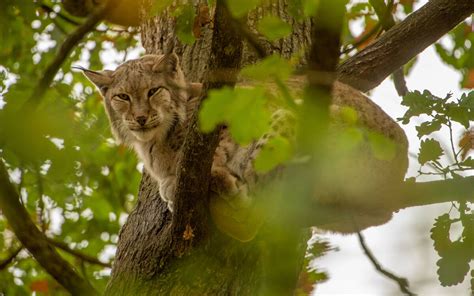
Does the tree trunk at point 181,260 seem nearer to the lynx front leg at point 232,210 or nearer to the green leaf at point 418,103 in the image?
the lynx front leg at point 232,210

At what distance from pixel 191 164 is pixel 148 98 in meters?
2.01

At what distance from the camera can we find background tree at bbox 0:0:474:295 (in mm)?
2896

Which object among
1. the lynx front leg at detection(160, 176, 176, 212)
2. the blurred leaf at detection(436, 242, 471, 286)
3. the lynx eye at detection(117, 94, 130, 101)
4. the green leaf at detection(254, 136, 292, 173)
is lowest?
the green leaf at detection(254, 136, 292, 173)

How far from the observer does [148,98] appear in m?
6.83

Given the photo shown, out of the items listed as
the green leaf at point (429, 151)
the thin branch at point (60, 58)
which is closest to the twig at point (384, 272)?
the thin branch at point (60, 58)

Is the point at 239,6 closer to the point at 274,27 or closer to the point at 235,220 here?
the point at 274,27

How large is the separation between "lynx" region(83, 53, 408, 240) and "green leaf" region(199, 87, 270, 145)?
2.32 metres

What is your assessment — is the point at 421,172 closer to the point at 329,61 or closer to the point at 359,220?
the point at 359,220

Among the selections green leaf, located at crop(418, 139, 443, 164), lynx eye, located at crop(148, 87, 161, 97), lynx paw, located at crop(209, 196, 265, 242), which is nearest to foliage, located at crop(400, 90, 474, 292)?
green leaf, located at crop(418, 139, 443, 164)

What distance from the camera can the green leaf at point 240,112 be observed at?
275 cm

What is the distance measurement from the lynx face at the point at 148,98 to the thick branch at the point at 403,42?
1486 mm

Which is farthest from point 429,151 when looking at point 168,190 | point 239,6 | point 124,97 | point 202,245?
point 124,97

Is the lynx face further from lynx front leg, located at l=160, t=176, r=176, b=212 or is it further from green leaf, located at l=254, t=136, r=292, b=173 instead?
green leaf, located at l=254, t=136, r=292, b=173

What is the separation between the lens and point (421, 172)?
4887 millimetres
